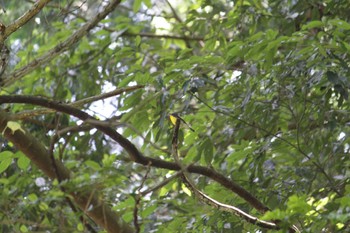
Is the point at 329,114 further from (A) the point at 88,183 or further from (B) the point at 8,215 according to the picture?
(B) the point at 8,215

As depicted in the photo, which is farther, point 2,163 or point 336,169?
point 336,169

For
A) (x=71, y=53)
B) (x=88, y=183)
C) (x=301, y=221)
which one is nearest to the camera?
(x=301, y=221)

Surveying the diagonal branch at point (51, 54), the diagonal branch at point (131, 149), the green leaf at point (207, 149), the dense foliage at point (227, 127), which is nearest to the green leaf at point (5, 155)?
the dense foliage at point (227, 127)

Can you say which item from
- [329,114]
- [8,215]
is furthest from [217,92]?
[8,215]

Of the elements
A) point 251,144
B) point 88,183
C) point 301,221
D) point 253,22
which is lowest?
point 301,221

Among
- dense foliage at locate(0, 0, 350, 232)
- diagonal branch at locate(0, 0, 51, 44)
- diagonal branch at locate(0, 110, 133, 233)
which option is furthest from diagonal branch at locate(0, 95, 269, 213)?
diagonal branch at locate(0, 110, 133, 233)

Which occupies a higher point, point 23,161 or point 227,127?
point 227,127

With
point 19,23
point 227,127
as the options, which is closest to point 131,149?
point 19,23

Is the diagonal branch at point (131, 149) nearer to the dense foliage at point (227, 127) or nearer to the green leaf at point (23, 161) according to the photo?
the dense foliage at point (227, 127)

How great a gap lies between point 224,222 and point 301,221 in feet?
0.85

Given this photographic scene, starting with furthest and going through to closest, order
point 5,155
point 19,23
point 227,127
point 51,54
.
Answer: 1. point 227,127
2. point 51,54
3. point 5,155
4. point 19,23

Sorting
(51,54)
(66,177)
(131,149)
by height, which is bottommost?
(131,149)

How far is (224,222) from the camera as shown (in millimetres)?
1931

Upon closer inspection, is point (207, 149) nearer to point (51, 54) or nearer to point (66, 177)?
point (66, 177)
